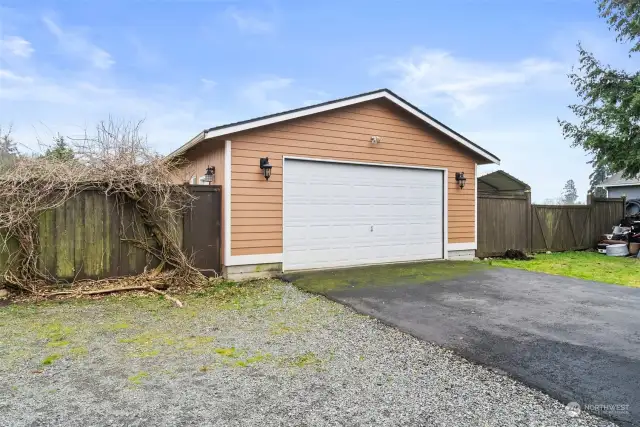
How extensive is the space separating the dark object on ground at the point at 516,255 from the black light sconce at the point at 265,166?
710 cm

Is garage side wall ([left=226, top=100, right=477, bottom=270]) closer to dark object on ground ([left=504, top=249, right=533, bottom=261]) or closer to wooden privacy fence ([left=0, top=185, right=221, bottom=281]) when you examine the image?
wooden privacy fence ([left=0, top=185, right=221, bottom=281])

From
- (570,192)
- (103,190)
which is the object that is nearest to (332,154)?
(103,190)

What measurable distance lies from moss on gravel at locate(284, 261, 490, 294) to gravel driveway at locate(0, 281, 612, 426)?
169cm

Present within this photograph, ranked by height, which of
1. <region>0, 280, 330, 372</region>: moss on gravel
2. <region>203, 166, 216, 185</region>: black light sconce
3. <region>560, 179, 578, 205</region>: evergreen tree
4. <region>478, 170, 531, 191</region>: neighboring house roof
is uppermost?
<region>560, 179, 578, 205</region>: evergreen tree

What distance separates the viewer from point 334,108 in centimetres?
757

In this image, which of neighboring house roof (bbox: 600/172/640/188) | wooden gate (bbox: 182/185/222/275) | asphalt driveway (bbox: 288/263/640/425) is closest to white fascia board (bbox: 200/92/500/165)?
wooden gate (bbox: 182/185/222/275)

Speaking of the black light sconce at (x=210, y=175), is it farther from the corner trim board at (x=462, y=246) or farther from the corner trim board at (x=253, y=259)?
the corner trim board at (x=462, y=246)

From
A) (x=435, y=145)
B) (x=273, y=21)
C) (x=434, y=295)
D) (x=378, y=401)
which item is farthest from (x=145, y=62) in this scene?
(x=378, y=401)

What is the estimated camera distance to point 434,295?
5598 mm

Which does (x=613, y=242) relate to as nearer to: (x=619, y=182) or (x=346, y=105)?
(x=346, y=105)

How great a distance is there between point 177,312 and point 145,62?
1009 cm

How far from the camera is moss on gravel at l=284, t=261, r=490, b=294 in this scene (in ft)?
20.6

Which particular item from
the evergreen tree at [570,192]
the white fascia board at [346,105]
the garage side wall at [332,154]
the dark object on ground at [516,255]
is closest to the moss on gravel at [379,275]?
the garage side wall at [332,154]

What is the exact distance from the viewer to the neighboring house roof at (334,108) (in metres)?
6.54
